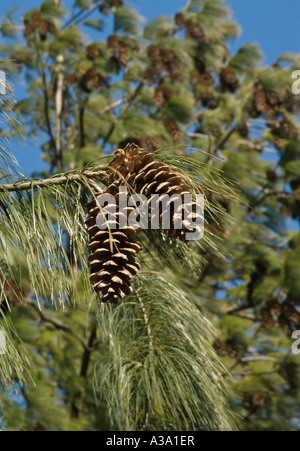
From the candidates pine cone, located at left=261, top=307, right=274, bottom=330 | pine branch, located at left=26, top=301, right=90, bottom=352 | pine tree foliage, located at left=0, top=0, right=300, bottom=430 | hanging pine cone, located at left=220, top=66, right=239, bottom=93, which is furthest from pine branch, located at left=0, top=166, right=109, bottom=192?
hanging pine cone, located at left=220, top=66, right=239, bottom=93

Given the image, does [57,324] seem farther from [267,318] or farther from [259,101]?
[259,101]

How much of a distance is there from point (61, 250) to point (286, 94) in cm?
304

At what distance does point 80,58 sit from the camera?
13.4 feet

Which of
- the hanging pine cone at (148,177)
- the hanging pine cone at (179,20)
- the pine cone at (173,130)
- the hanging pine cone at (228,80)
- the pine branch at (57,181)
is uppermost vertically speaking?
the hanging pine cone at (179,20)

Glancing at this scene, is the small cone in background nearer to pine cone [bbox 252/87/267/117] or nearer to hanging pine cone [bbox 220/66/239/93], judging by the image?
pine cone [bbox 252/87/267/117]

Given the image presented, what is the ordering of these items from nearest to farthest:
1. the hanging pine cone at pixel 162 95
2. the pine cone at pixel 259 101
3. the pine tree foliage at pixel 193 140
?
the pine tree foliage at pixel 193 140, the pine cone at pixel 259 101, the hanging pine cone at pixel 162 95

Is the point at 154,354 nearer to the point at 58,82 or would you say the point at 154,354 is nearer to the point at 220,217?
the point at 220,217

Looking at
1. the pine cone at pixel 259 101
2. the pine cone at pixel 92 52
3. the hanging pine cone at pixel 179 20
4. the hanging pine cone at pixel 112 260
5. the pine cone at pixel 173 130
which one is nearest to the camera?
the hanging pine cone at pixel 112 260

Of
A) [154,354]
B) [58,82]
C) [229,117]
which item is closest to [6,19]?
[58,82]

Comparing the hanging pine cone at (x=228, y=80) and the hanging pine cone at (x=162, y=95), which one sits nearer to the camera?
the hanging pine cone at (x=162, y=95)

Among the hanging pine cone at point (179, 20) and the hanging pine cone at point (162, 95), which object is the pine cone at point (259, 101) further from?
the hanging pine cone at point (179, 20)

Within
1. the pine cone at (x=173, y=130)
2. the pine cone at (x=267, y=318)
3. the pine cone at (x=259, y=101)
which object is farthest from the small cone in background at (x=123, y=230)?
the pine cone at (x=259, y=101)

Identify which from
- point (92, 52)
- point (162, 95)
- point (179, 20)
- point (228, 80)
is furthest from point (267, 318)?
point (179, 20)

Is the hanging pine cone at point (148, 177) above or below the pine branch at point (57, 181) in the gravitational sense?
below
